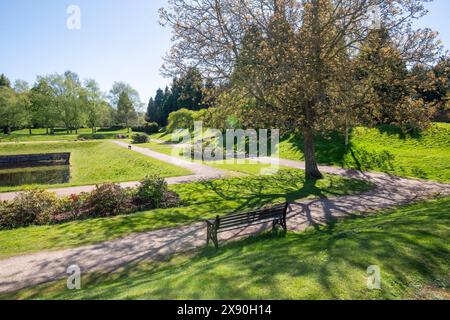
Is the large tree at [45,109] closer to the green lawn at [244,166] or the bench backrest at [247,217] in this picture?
the green lawn at [244,166]

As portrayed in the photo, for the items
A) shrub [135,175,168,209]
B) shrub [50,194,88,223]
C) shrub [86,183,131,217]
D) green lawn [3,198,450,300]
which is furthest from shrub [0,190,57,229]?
green lawn [3,198,450,300]

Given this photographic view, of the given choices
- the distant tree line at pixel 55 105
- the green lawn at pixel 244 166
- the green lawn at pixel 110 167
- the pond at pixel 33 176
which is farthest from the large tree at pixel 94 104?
the green lawn at pixel 244 166

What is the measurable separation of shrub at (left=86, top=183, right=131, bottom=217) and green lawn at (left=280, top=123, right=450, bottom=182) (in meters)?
13.1

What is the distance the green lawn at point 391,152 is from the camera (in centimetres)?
1744

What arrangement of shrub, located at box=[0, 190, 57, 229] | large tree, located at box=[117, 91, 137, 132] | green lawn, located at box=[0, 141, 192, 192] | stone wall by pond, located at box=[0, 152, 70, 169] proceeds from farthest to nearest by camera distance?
large tree, located at box=[117, 91, 137, 132], stone wall by pond, located at box=[0, 152, 70, 169], green lawn, located at box=[0, 141, 192, 192], shrub, located at box=[0, 190, 57, 229]

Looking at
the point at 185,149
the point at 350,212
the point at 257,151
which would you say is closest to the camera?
the point at 350,212

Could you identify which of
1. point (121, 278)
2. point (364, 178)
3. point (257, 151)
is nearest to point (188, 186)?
point (121, 278)

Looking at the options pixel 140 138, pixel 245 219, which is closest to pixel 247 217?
pixel 245 219

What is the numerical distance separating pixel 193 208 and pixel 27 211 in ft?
18.8

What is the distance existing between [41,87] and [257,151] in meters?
52.5

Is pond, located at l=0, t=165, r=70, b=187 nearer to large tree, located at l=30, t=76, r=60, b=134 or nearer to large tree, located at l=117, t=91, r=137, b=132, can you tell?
large tree, located at l=30, t=76, r=60, b=134

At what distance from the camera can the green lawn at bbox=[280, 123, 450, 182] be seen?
57.2ft

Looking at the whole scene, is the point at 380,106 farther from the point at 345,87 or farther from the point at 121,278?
the point at 121,278

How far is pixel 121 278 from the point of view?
6414 mm
